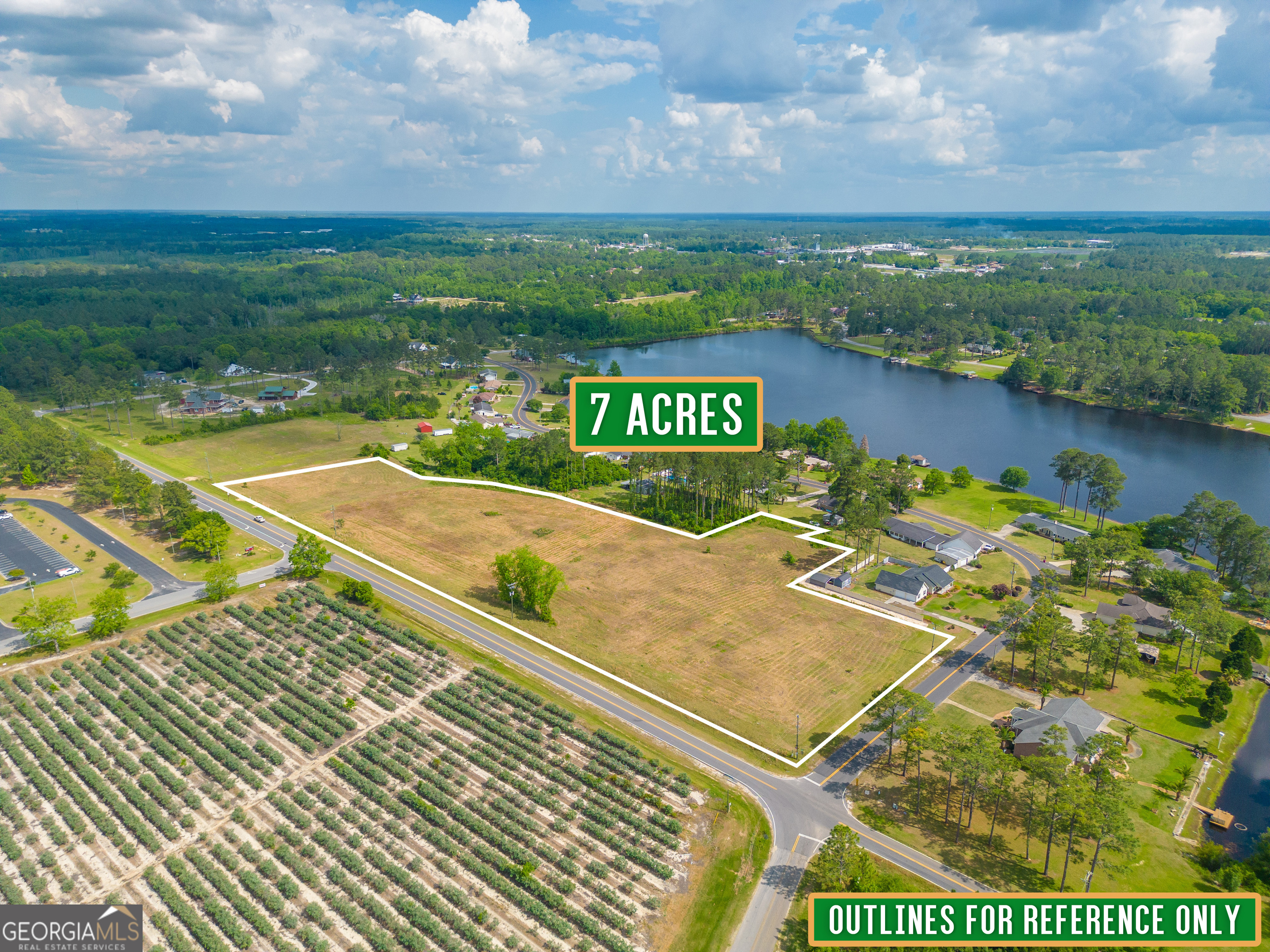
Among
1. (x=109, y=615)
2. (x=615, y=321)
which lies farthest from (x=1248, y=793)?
Result: (x=615, y=321)

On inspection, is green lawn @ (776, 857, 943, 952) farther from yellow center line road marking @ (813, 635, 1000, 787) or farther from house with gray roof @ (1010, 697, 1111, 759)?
house with gray roof @ (1010, 697, 1111, 759)

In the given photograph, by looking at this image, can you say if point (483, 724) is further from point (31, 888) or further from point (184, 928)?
point (31, 888)

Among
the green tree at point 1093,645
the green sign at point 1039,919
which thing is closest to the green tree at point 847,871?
the green sign at point 1039,919

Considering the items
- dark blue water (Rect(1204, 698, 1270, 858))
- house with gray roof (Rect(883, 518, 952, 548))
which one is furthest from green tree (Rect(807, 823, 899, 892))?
house with gray roof (Rect(883, 518, 952, 548))

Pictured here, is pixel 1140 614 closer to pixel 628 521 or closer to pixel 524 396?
pixel 628 521

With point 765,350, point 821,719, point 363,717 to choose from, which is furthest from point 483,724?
point 765,350

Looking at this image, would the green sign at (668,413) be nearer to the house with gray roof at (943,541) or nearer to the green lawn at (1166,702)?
the green lawn at (1166,702)
